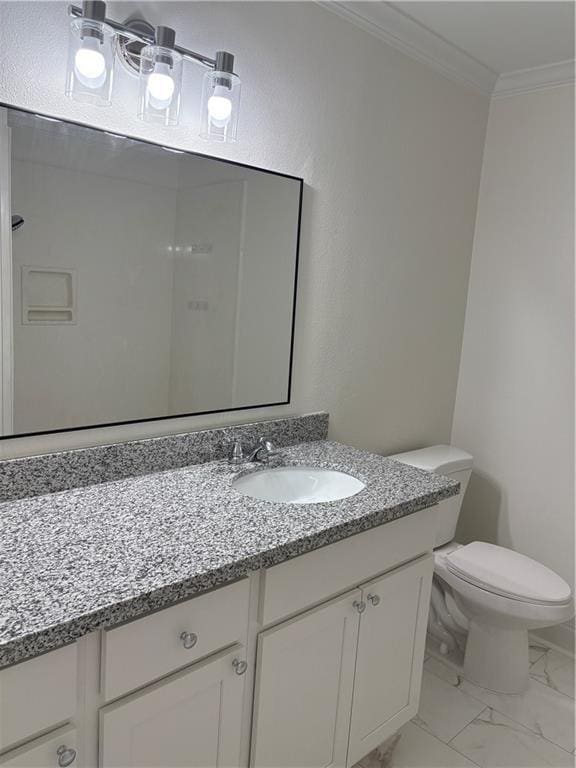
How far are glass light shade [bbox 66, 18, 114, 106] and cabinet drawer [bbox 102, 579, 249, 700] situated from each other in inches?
44.3

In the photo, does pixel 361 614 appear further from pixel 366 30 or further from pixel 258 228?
pixel 366 30

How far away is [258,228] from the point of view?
6.16 feet

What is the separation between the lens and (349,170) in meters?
2.10

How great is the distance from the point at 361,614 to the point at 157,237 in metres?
1.13

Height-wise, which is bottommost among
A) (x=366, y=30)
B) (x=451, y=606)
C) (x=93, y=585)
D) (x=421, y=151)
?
(x=451, y=606)

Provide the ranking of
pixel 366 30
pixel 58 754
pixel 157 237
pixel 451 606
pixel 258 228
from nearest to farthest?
1. pixel 58 754
2. pixel 157 237
3. pixel 258 228
4. pixel 366 30
5. pixel 451 606

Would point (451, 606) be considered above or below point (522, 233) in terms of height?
below

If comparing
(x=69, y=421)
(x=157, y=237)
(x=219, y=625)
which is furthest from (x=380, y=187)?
(x=219, y=625)

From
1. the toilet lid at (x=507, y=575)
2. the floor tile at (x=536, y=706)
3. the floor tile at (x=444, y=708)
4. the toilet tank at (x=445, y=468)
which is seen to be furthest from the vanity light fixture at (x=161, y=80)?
the floor tile at (x=536, y=706)

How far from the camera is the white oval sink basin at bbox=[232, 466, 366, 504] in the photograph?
5.82 feet

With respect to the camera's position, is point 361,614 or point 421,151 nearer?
point 361,614

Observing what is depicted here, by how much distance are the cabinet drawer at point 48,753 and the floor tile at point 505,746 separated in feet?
4.66

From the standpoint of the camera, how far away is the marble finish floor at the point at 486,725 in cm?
193

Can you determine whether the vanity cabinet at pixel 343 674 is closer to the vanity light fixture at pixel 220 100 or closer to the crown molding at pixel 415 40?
the vanity light fixture at pixel 220 100
